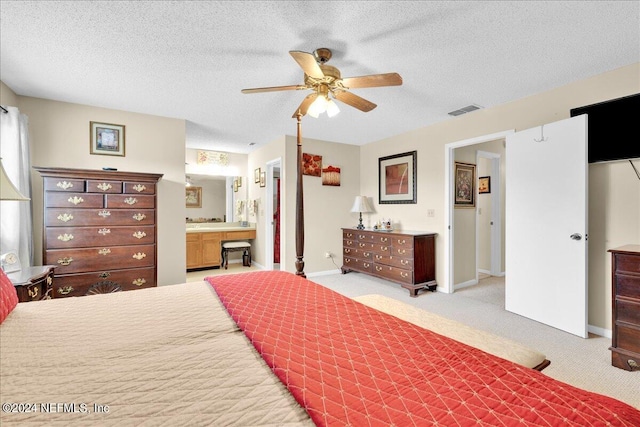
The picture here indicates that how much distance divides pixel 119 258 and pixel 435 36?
146 inches

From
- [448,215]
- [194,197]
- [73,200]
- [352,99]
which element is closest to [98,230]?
[73,200]

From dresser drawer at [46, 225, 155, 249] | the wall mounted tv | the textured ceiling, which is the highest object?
the textured ceiling

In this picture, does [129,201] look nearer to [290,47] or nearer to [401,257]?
[290,47]

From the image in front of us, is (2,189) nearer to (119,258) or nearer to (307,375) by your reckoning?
(119,258)

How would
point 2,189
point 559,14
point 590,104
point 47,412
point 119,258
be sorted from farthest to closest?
point 119,258 → point 590,104 → point 559,14 → point 2,189 → point 47,412

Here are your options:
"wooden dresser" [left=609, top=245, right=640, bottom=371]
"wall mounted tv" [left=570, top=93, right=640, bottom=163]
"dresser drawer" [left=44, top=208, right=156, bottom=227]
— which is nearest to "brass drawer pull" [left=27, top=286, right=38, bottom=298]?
"dresser drawer" [left=44, top=208, right=156, bottom=227]

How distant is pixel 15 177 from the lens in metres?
2.71

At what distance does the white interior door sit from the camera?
102 inches

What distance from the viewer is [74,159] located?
3406mm

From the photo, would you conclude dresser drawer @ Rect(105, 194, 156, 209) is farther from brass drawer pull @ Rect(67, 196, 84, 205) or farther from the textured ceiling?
the textured ceiling

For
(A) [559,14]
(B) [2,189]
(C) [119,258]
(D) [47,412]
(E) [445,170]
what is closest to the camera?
(D) [47,412]

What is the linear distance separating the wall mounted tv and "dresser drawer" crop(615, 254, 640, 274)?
93 centimetres

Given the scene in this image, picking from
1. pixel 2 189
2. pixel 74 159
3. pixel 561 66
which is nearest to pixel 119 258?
pixel 74 159

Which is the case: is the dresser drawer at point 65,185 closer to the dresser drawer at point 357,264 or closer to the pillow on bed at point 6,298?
the pillow on bed at point 6,298
